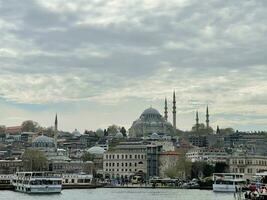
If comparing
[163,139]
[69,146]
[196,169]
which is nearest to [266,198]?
[196,169]

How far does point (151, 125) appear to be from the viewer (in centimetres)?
15612

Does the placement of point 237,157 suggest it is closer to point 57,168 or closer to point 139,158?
point 139,158

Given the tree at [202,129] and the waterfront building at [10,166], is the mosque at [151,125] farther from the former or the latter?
the waterfront building at [10,166]

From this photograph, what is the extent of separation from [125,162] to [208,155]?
58.0 feet

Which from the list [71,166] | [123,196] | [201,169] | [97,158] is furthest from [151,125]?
[123,196]

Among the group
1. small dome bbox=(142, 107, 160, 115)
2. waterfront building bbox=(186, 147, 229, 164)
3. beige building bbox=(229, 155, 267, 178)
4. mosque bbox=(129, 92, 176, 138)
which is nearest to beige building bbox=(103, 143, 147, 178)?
waterfront building bbox=(186, 147, 229, 164)

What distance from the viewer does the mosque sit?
155887mm

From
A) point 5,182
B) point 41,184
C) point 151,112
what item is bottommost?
point 41,184

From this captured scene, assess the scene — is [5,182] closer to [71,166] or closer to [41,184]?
[41,184]

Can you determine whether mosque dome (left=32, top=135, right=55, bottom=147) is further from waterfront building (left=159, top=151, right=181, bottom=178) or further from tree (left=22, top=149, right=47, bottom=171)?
waterfront building (left=159, top=151, right=181, bottom=178)

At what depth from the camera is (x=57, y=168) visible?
125375 mm

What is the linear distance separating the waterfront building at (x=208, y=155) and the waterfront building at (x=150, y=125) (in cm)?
2050

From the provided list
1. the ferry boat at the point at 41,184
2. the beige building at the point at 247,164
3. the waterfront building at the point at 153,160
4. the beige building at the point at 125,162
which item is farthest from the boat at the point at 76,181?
the beige building at the point at 247,164

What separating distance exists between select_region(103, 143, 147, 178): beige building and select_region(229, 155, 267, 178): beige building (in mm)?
15629
